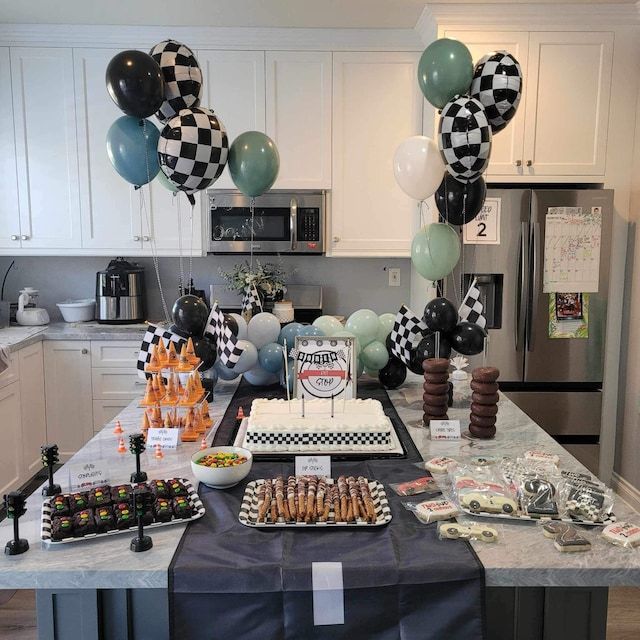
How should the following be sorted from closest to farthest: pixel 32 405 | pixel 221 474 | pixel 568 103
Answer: pixel 221 474, pixel 568 103, pixel 32 405

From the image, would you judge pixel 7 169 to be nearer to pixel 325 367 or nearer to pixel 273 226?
pixel 273 226

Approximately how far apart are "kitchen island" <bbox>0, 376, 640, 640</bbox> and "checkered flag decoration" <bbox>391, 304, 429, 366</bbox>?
1.02 m

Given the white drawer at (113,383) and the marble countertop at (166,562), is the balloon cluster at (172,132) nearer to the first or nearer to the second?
the marble countertop at (166,562)

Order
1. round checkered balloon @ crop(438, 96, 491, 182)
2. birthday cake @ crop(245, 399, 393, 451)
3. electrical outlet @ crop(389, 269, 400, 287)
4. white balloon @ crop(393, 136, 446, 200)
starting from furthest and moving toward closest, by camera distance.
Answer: electrical outlet @ crop(389, 269, 400, 287) < white balloon @ crop(393, 136, 446, 200) < round checkered balloon @ crop(438, 96, 491, 182) < birthday cake @ crop(245, 399, 393, 451)

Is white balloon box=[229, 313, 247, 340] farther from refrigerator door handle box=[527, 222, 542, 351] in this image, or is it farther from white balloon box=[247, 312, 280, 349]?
refrigerator door handle box=[527, 222, 542, 351]

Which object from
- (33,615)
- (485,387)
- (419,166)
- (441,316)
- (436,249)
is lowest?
(33,615)

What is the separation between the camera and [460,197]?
258 centimetres

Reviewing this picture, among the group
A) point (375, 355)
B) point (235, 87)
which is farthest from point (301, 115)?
point (375, 355)

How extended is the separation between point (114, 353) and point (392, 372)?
1.87m

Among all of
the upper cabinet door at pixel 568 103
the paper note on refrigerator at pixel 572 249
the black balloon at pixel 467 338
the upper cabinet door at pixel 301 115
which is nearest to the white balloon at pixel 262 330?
the black balloon at pixel 467 338

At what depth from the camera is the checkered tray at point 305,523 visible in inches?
57.2

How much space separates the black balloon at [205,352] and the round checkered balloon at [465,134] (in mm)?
1146

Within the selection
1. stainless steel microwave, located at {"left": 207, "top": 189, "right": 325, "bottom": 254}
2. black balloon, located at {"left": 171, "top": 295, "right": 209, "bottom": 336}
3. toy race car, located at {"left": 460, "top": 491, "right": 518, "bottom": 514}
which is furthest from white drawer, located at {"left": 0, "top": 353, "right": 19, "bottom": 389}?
toy race car, located at {"left": 460, "top": 491, "right": 518, "bottom": 514}

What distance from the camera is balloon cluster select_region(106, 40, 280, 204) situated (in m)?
2.07
